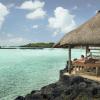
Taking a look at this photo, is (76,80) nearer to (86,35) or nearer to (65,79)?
(65,79)

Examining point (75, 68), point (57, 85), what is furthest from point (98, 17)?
point (57, 85)

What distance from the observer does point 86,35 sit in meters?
14.1

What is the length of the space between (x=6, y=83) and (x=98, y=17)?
904 cm

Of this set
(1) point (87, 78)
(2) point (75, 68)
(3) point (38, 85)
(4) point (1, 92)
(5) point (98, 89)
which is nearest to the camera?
(5) point (98, 89)

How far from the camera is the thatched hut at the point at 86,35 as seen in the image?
1375 centimetres

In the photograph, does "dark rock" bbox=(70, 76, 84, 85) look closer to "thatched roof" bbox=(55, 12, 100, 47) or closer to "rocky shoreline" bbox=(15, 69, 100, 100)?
"rocky shoreline" bbox=(15, 69, 100, 100)

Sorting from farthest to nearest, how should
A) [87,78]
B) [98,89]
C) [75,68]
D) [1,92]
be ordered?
1. [1,92]
2. [75,68]
3. [87,78]
4. [98,89]

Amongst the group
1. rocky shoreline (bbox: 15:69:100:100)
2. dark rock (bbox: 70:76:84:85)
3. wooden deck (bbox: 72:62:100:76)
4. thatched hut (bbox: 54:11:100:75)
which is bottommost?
rocky shoreline (bbox: 15:69:100:100)

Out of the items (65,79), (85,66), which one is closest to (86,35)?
(85,66)

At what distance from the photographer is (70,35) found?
14766 mm

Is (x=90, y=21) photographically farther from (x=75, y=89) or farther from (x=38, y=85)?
(x=38, y=85)

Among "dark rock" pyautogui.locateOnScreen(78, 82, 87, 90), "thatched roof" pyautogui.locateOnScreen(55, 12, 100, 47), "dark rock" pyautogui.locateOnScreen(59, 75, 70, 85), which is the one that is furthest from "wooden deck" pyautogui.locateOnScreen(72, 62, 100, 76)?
"dark rock" pyautogui.locateOnScreen(78, 82, 87, 90)

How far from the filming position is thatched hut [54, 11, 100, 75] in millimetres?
13750

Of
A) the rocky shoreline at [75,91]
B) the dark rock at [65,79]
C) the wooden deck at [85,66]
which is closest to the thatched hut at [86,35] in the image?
the wooden deck at [85,66]
